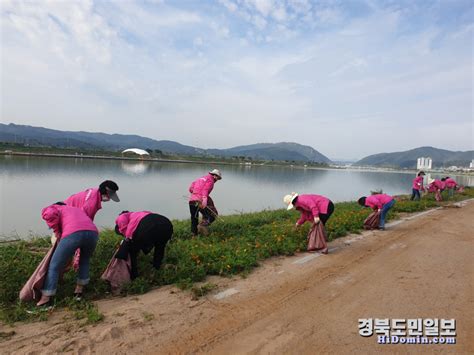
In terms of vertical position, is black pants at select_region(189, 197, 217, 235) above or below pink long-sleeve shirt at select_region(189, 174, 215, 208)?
below

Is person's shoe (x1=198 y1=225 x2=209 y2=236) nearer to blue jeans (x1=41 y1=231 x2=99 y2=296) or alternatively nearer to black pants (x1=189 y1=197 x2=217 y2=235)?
black pants (x1=189 y1=197 x2=217 y2=235)

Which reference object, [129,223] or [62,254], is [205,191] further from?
[62,254]

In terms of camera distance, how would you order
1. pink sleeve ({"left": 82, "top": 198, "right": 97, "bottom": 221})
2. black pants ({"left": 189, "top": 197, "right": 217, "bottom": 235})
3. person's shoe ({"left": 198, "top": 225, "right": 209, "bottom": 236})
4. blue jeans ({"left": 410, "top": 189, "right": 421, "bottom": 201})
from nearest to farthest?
pink sleeve ({"left": 82, "top": 198, "right": 97, "bottom": 221}), black pants ({"left": 189, "top": 197, "right": 217, "bottom": 235}), person's shoe ({"left": 198, "top": 225, "right": 209, "bottom": 236}), blue jeans ({"left": 410, "top": 189, "right": 421, "bottom": 201})

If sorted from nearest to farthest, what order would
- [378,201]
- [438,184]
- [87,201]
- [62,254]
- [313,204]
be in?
[62,254], [87,201], [313,204], [378,201], [438,184]

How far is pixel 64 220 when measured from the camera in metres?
4.21

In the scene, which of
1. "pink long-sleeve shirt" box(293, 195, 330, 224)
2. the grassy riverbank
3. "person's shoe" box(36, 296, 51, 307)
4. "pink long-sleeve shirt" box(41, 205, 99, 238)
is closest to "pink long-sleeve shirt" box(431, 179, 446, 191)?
the grassy riverbank

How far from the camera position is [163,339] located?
3.53 metres

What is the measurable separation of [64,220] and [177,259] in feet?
7.62

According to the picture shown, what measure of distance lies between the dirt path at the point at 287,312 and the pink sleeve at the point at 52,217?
113 cm

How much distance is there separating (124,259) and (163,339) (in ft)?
5.63

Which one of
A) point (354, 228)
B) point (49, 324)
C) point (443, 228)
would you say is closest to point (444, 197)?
point (443, 228)

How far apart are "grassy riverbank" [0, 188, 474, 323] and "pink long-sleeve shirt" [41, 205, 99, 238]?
3.20 feet

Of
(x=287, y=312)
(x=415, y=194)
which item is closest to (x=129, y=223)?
(x=287, y=312)

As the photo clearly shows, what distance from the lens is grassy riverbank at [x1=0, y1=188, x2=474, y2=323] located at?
4349 mm
